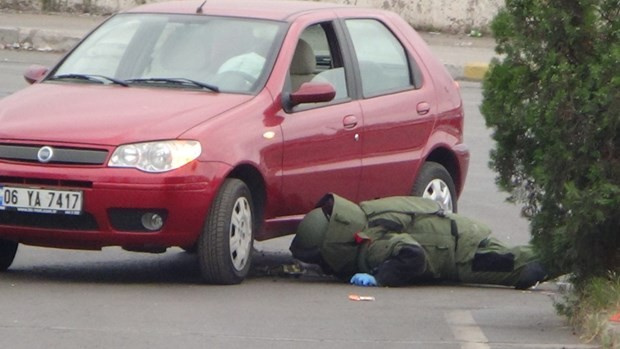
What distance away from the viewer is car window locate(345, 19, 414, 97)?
948 cm

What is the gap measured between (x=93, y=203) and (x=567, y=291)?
238cm

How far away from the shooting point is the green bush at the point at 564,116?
21.1 ft

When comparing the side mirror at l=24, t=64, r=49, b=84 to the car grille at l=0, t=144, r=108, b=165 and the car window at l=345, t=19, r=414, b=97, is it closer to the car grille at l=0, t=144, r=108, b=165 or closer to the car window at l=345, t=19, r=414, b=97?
the car grille at l=0, t=144, r=108, b=165

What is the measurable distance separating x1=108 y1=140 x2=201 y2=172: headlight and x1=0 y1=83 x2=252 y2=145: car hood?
39 millimetres

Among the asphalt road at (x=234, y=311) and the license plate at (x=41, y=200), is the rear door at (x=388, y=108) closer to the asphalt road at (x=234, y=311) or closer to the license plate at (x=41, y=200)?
the asphalt road at (x=234, y=311)

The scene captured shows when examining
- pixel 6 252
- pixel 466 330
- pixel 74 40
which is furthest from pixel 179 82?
pixel 74 40

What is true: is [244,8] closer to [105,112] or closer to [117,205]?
[105,112]

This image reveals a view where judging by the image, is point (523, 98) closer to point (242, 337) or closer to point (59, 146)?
point (242, 337)

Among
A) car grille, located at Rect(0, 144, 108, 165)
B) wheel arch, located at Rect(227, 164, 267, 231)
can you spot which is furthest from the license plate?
wheel arch, located at Rect(227, 164, 267, 231)

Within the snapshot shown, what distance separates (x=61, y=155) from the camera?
779 centimetres

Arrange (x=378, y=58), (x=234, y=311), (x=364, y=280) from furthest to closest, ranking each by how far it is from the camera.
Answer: (x=378, y=58), (x=364, y=280), (x=234, y=311)

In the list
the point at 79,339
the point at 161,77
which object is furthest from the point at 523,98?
the point at 161,77

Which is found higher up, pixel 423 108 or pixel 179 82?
pixel 179 82

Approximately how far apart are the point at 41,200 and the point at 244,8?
6.88 feet
